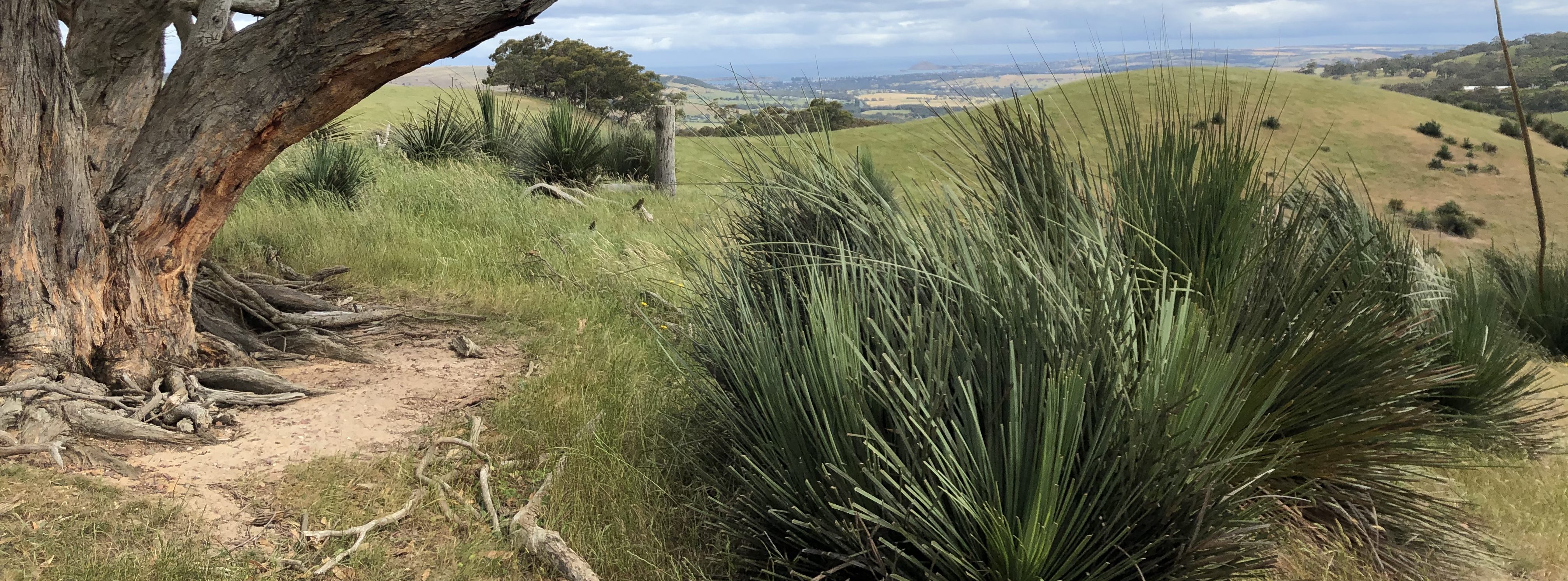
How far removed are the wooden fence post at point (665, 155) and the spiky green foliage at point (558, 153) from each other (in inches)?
30.0

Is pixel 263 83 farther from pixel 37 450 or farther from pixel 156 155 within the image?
pixel 37 450

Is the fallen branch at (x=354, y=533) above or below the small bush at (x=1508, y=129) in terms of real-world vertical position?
above

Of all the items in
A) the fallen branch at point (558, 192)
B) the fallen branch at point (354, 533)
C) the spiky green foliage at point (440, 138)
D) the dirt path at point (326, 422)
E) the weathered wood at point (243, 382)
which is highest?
the spiky green foliage at point (440, 138)

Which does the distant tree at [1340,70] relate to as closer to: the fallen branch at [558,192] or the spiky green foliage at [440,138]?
the spiky green foliage at [440,138]

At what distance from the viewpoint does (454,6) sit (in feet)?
10.6

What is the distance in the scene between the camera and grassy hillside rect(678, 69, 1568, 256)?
36.2 metres

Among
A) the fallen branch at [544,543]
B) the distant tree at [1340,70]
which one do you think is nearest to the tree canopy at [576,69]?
the fallen branch at [544,543]

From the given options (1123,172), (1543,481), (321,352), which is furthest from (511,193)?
(1543,481)

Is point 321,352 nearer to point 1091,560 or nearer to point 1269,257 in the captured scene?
point 1091,560

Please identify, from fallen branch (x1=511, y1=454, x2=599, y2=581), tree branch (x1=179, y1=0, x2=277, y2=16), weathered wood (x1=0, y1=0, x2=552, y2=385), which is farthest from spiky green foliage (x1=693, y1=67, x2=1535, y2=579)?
tree branch (x1=179, y1=0, x2=277, y2=16)

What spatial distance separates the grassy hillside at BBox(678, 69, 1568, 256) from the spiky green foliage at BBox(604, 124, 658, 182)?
59.5ft

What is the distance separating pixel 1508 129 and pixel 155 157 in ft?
200

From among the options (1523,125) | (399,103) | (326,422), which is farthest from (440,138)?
(399,103)

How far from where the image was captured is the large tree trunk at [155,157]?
3016 millimetres
